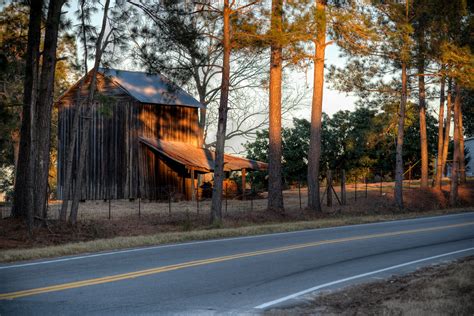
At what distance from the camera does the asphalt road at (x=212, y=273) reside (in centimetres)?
809

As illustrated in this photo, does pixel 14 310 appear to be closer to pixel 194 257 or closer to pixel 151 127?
pixel 194 257

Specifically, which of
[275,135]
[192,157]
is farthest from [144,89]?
[275,135]

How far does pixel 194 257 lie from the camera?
41.2ft

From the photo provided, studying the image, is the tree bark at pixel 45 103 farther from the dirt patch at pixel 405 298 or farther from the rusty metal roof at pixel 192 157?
the rusty metal roof at pixel 192 157

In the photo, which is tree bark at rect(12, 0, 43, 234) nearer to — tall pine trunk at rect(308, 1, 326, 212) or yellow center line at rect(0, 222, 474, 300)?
yellow center line at rect(0, 222, 474, 300)

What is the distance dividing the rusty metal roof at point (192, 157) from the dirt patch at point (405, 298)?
78.7 ft

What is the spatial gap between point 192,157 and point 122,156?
165 inches

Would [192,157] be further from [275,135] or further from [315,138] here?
[275,135]

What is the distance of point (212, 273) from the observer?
34.6 feet

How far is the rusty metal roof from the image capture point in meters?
34.1

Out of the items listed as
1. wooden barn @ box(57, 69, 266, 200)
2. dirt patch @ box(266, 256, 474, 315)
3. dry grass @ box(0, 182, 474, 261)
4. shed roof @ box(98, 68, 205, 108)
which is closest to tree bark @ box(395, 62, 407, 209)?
dry grass @ box(0, 182, 474, 261)

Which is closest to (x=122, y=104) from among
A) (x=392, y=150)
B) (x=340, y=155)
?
(x=340, y=155)

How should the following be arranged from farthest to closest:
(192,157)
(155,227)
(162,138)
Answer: (162,138)
(192,157)
(155,227)

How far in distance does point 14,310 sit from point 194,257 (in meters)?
5.29
